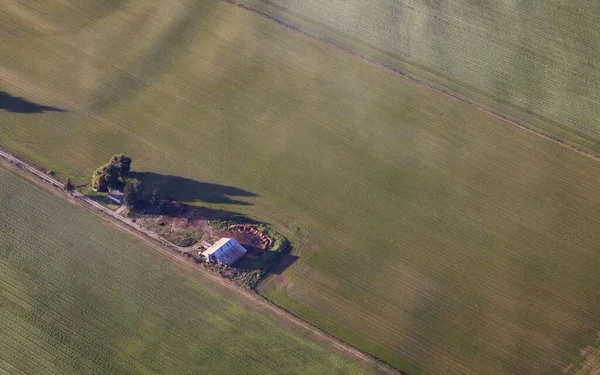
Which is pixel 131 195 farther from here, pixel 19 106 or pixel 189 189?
pixel 19 106

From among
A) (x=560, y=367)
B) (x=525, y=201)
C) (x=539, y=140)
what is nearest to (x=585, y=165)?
(x=539, y=140)

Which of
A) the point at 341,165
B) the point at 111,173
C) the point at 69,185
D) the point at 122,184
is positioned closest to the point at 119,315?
the point at 122,184

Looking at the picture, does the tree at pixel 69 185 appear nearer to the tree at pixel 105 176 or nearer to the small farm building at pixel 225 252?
the tree at pixel 105 176

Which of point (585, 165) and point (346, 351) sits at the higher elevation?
point (585, 165)

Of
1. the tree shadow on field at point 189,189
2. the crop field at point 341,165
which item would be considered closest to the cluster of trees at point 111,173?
the tree shadow on field at point 189,189

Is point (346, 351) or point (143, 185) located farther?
point (143, 185)

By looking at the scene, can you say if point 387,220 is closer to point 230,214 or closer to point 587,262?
point 230,214
